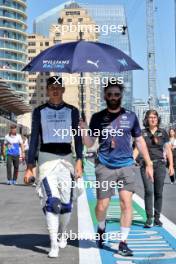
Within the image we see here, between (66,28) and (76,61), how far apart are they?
52.9 inches

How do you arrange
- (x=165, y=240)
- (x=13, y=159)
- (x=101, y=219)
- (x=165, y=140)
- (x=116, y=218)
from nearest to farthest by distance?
(x=101, y=219)
(x=165, y=240)
(x=165, y=140)
(x=116, y=218)
(x=13, y=159)

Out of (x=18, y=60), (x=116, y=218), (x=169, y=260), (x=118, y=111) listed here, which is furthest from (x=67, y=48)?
(x=18, y=60)

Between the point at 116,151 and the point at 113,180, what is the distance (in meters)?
0.31

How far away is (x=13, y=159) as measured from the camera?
1786 cm

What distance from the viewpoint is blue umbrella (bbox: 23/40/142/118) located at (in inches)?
Answer: 256

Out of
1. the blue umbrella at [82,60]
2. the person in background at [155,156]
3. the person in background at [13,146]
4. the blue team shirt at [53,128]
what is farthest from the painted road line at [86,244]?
the person in background at [13,146]

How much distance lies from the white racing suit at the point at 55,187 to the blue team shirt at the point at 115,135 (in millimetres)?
409

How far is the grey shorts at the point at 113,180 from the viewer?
20.9ft

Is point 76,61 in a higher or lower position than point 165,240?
higher

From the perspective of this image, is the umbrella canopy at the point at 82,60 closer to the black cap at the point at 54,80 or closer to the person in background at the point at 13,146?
the black cap at the point at 54,80

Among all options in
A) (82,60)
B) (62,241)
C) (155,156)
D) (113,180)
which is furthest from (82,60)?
(155,156)

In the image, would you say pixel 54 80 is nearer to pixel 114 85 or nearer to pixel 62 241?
pixel 114 85

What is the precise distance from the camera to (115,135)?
6.34m

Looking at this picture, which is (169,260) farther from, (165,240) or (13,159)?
(13,159)
